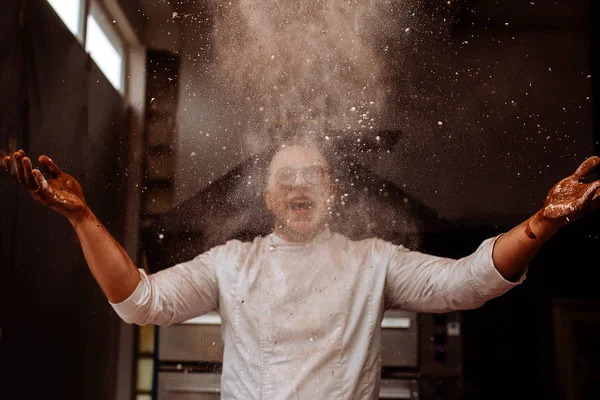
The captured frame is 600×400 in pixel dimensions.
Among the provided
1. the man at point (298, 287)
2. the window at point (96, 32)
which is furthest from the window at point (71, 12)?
the man at point (298, 287)

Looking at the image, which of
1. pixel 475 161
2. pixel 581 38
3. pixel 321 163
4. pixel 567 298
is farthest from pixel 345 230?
pixel 581 38

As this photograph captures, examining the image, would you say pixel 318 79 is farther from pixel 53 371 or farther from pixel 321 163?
pixel 53 371

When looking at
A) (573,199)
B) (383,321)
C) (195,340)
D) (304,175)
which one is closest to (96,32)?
(304,175)

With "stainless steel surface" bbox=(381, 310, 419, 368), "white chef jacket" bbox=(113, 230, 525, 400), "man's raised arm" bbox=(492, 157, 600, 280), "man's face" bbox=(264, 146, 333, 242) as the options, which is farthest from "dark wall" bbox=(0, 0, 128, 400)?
"man's raised arm" bbox=(492, 157, 600, 280)

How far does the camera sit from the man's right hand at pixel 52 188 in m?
0.73

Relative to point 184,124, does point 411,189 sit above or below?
below

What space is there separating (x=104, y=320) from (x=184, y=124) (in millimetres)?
329

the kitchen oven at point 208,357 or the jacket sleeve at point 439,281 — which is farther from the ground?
the jacket sleeve at point 439,281

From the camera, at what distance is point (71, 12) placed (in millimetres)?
952

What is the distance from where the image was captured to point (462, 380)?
2.81 feet

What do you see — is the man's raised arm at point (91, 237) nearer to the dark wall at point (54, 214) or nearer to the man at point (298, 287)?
the man at point (298, 287)

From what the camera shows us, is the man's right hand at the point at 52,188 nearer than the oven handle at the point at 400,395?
Yes

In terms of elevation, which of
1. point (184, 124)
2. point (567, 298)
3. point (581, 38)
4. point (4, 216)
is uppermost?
point (581, 38)

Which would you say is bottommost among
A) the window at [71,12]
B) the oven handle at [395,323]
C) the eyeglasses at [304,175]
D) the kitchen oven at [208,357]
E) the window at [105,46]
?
the kitchen oven at [208,357]
